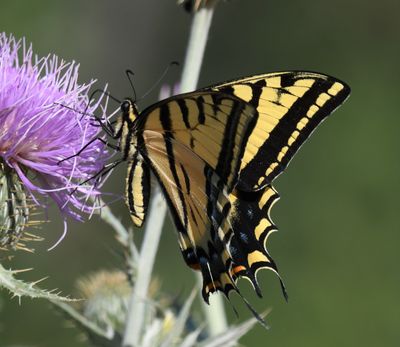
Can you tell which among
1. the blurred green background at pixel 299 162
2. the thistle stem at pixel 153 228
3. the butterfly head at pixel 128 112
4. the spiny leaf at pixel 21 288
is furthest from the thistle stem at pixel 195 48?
the blurred green background at pixel 299 162

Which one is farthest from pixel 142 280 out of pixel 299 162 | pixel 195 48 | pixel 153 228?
pixel 299 162

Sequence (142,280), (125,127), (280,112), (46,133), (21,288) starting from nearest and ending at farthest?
(21,288)
(46,133)
(280,112)
(125,127)
(142,280)

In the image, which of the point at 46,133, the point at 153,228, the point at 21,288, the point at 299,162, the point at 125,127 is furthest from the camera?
the point at 299,162

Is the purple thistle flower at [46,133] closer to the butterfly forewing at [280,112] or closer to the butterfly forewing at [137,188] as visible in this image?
the butterfly forewing at [137,188]

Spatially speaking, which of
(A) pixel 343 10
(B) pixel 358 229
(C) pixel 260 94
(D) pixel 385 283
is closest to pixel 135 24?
(A) pixel 343 10

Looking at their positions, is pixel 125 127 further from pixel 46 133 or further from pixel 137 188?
pixel 46 133

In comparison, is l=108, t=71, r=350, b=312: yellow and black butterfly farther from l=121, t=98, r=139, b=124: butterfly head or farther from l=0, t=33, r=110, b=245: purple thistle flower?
l=0, t=33, r=110, b=245: purple thistle flower

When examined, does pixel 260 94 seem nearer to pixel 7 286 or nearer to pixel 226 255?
pixel 226 255
